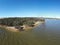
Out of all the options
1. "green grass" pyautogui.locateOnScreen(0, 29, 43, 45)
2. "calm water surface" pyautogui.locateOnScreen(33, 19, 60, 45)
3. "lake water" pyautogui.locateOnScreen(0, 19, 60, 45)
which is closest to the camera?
"green grass" pyautogui.locateOnScreen(0, 29, 43, 45)

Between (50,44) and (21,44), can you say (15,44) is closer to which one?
(21,44)

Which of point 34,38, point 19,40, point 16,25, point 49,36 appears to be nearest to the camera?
point 19,40

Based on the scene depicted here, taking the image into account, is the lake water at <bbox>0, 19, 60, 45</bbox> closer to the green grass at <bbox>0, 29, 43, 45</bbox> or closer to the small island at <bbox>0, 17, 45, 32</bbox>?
the green grass at <bbox>0, 29, 43, 45</bbox>

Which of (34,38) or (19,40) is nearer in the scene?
(19,40)

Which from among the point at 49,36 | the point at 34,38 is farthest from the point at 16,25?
the point at 34,38

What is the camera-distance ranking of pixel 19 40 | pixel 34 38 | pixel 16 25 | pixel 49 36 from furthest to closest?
pixel 16 25 < pixel 49 36 < pixel 34 38 < pixel 19 40

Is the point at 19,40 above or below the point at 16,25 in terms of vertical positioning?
above

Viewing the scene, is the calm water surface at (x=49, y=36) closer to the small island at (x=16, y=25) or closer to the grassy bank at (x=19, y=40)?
the grassy bank at (x=19, y=40)

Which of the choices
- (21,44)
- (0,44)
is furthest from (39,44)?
(0,44)

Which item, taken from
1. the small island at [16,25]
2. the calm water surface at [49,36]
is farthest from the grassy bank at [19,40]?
the small island at [16,25]

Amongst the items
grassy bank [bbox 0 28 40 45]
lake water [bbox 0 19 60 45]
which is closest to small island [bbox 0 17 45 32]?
lake water [bbox 0 19 60 45]

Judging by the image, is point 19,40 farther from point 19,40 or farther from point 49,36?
point 49,36
